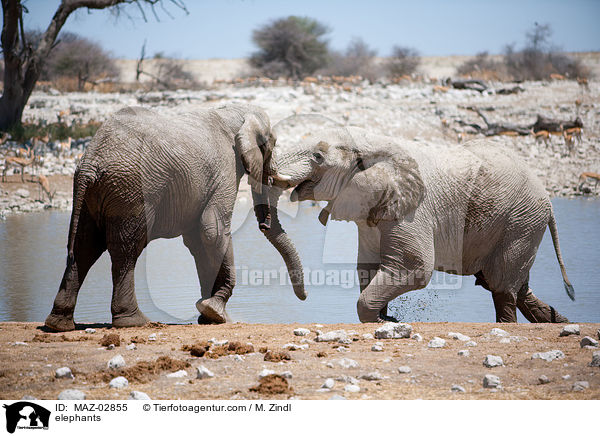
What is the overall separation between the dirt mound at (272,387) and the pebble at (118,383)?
2.26 ft

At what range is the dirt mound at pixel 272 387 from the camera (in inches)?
159

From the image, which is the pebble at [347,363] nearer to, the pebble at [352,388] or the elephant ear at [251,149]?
the pebble at [352,388]

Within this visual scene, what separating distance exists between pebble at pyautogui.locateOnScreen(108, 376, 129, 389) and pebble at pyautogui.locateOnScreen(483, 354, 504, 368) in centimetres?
196

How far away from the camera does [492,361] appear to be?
4.50 meters

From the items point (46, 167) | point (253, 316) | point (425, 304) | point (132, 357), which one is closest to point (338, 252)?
point (425, 304)

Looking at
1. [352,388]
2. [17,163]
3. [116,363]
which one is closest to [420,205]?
[352,388]

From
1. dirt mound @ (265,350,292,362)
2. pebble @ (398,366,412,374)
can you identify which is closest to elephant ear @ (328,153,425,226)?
dirt mound @ (265,350,292,362)

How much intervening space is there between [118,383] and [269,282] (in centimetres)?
511

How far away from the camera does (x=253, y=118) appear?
22.2 ft

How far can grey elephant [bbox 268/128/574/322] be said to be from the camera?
246 inches

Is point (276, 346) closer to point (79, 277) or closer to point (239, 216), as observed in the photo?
point (79, 277)

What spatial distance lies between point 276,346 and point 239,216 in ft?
31.8

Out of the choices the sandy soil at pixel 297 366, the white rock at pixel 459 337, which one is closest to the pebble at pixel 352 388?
the sandy soil at pixel 297 366

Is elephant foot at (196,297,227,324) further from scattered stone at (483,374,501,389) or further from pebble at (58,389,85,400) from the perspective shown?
scattered stone at (483,374,501,389)
